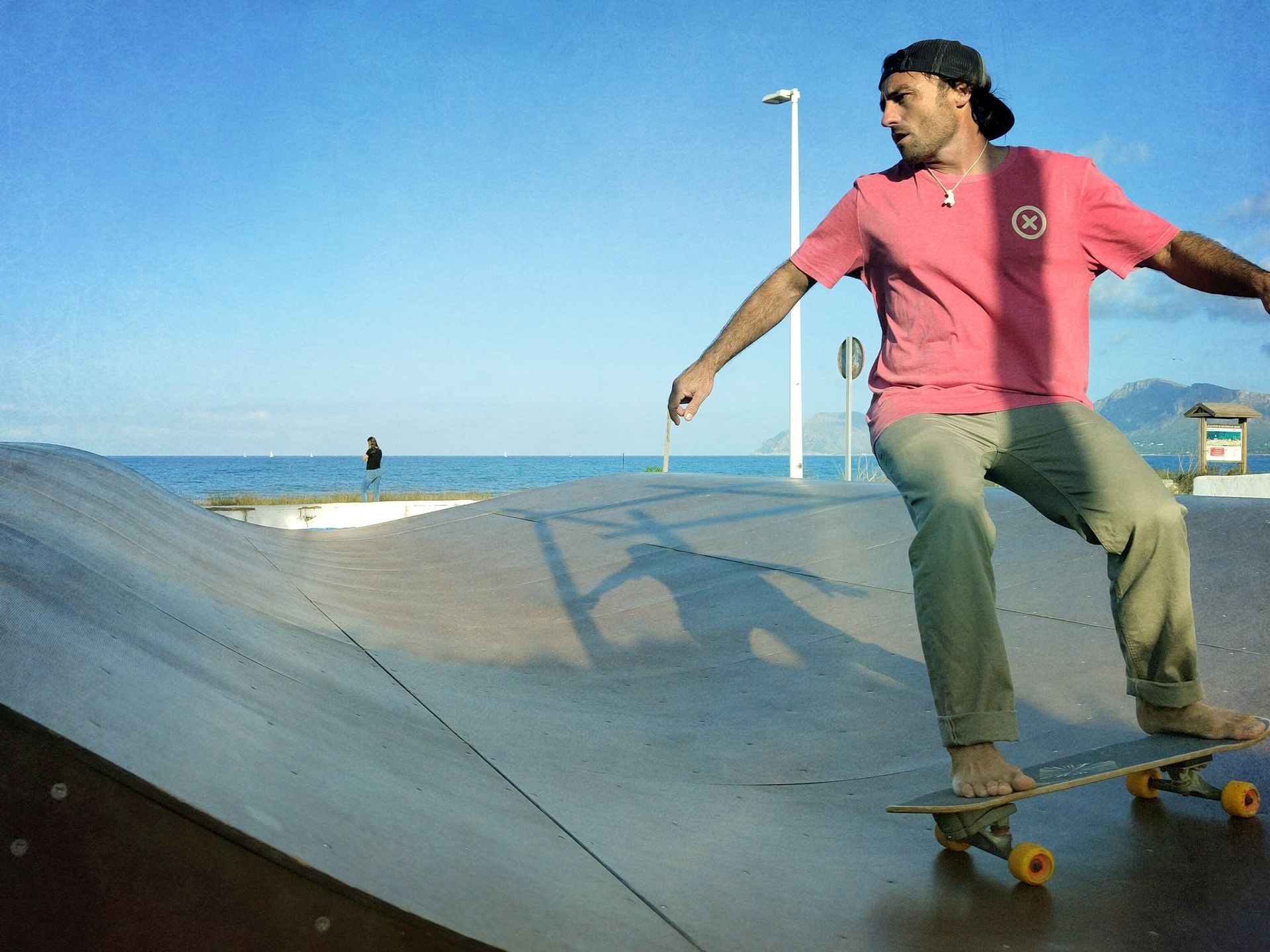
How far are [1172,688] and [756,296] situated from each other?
1.53 metres

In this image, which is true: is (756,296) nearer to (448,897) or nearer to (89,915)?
(448,897)

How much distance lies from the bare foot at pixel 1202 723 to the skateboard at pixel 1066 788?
0.6 inches

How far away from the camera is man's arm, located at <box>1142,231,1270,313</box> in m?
2.51

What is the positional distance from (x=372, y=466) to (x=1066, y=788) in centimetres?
2053

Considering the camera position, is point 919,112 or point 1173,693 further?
point 919,112

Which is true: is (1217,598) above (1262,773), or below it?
above

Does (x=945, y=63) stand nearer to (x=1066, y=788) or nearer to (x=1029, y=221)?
(x=1029, y=221)

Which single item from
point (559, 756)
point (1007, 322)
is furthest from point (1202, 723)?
point (559, 756)

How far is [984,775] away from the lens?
2229mm

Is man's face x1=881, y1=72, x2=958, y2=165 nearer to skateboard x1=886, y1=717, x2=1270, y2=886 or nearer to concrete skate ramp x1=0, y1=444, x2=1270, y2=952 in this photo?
skateboard x1=886, y1=717, x2=1270, y2=886

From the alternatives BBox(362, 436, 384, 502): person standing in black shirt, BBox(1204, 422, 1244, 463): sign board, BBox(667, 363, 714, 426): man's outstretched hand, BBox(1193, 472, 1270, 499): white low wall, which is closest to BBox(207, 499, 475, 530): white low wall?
BBox(362, 436, 384, 502): person standing in black shirt

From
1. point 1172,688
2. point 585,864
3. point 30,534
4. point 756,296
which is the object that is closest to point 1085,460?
point 1172,688

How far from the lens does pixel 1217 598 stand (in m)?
4.07

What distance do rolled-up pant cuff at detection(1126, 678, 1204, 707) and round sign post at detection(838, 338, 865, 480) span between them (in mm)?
11681
